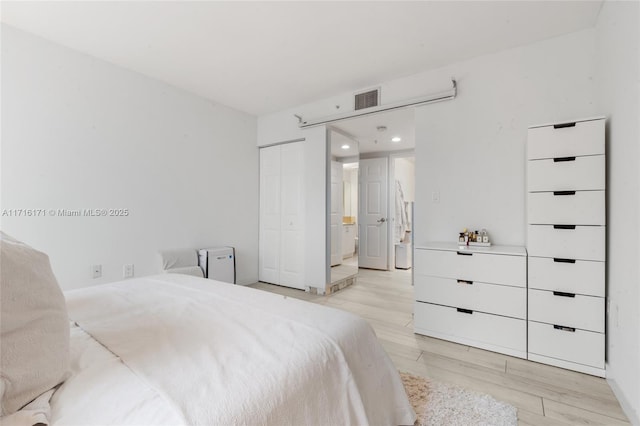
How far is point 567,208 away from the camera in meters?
1.98

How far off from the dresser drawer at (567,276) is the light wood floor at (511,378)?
1.87 feet

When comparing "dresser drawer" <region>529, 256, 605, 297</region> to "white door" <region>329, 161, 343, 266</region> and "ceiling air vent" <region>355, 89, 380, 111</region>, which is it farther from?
"white door" <region>329, 161, 343, 266</region>

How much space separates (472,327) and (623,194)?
1.34 m

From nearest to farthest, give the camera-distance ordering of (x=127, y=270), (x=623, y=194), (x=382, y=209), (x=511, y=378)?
(x=623, y=194), (x=511, y=378), (x=127, y=270), (x=382, y=209)

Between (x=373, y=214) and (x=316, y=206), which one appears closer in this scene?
(x=316, y=206)

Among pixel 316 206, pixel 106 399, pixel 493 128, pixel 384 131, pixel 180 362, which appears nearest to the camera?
pixel 106 399

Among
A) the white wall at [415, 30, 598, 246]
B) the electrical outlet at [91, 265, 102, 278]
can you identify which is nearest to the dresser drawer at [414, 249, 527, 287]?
the white wall at [415, 30, 598, 246]

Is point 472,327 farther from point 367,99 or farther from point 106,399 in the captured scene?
point 367,99

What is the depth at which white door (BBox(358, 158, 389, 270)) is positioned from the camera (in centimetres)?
541

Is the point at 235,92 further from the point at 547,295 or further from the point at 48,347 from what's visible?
the point at 547,295

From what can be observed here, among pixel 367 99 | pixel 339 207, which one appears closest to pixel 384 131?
pixel 367 99

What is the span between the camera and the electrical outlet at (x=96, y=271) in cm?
264

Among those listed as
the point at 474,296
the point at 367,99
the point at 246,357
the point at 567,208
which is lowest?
the point at 474,296

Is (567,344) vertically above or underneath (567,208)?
underneath
